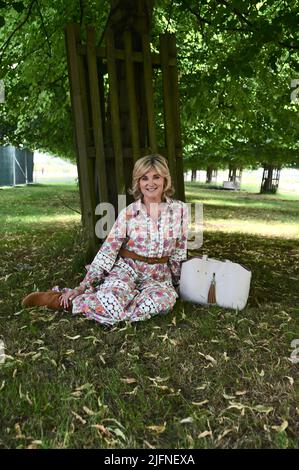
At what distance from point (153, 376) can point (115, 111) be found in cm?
295

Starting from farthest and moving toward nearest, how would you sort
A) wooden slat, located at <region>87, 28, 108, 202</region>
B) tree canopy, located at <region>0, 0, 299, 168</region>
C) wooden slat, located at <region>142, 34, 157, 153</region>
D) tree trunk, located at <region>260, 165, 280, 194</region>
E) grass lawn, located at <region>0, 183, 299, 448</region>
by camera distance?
tree trunk, located at <region>260, 165, 280, 194</region>, tree canopy, located at <region>0, 0, 299, 168</region>, wooden slat, located at <region>142, 34, 157, 153</region>, wooden slat, located at <region>87, 28, 108, 202</region>, grass lawn, located at <region>0, 183, 299, 448</region>

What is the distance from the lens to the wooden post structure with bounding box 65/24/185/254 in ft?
16.1

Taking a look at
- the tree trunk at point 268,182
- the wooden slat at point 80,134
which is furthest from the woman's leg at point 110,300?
the tree trunk at point 268,182

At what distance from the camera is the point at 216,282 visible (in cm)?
424

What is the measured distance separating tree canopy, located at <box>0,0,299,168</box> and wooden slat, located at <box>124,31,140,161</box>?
1047mm

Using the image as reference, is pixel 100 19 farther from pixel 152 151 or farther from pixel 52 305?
pixel 52 305

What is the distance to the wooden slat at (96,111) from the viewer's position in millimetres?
4852

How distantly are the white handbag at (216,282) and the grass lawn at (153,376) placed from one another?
118mm

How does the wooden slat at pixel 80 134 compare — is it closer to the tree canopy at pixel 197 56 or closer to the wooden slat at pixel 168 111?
the tree canopy at pixel 197 56

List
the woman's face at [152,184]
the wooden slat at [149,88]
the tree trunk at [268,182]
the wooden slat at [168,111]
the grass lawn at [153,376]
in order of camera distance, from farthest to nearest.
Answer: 1. the tree trunk at [268,182]
2. the wooden slat at [168,111]
3. the wooden slat at [149,88]
4. the woman's face at [152,184]
5. the grass lawn at [153,376]

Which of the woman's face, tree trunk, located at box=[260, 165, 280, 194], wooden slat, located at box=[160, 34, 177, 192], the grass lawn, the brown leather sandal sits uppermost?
wooden slat, located at box=[160, 34, 177, 192]

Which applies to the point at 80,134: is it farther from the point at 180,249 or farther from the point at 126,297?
the point at 126,297

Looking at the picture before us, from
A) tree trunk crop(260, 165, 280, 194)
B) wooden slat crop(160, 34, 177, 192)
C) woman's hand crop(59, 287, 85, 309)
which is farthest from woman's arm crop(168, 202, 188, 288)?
tree trunk crop(260, 165, 280, 194)

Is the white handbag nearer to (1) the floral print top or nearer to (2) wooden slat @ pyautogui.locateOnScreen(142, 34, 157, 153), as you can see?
(1) the floral print top
